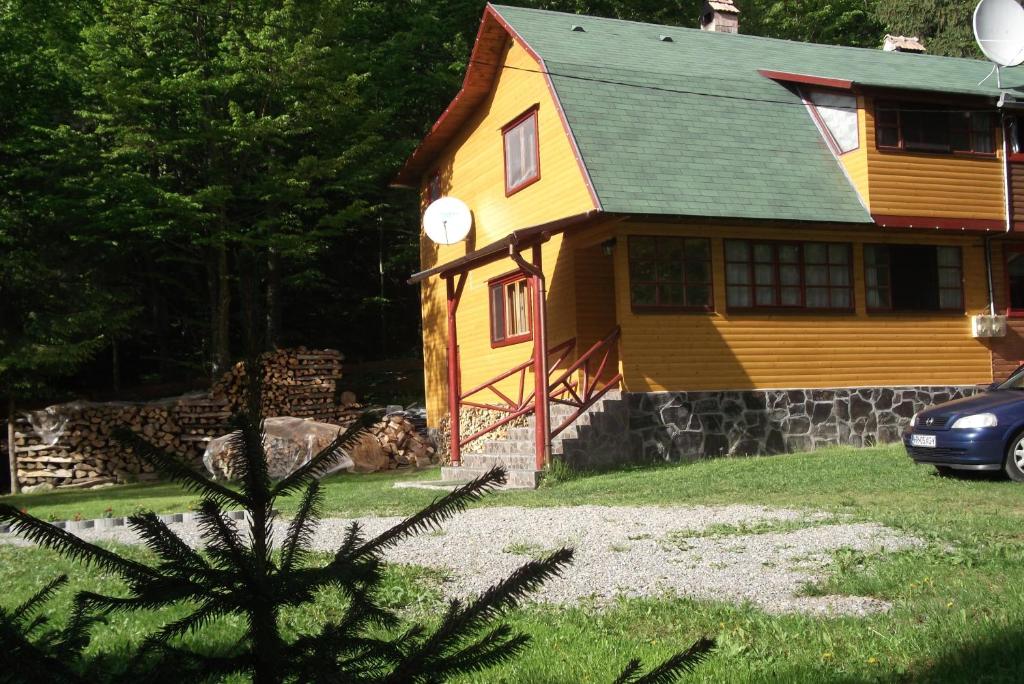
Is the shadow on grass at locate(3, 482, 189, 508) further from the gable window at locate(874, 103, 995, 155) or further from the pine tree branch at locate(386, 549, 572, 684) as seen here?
the pine tree branch at locate(386, 549, 572, 684)

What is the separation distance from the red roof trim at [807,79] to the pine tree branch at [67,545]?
57.0 ft

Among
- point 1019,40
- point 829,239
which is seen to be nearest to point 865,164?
point 829,239

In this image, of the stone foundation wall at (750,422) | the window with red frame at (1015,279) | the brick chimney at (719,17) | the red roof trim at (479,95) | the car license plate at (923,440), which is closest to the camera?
the car license plate at (923,440)

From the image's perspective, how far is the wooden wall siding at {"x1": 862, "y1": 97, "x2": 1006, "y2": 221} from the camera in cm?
A: 1778

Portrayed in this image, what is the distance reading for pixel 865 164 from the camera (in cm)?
1767

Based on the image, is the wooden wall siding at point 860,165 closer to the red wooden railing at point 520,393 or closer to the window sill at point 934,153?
the window sill at point 934,153

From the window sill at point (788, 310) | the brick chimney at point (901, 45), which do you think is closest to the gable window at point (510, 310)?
the window sill at point (788, 310)

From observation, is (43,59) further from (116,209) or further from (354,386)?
(354,386)

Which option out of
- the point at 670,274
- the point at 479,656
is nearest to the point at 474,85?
the point at 670,274

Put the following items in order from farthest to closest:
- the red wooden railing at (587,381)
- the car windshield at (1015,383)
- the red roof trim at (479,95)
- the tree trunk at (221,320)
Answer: the tree trunk at (221,320) → the red roof trim at (479,95) → the red wooden railing at (587,381) → the car windshield at (1015,383)

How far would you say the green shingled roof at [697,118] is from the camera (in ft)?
53.8

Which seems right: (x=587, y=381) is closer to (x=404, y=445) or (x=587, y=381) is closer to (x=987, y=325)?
(x=404, y=445)

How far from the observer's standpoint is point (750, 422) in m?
16.9

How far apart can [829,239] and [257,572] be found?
682 inches
